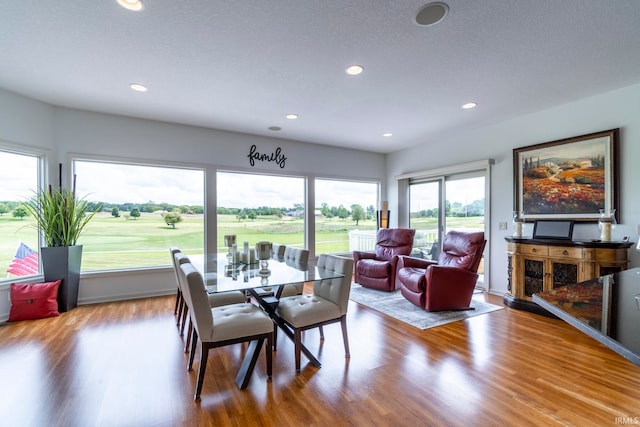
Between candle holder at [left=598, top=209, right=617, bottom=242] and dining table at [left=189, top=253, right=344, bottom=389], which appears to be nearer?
dining table at [left=189, top=253, right=344, bottom=389]

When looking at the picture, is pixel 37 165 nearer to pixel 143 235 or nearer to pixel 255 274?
pixel 143 235

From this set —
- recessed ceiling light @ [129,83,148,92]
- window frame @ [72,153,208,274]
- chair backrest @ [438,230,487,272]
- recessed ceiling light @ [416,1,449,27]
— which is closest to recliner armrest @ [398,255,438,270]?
chair backrest @ [438,230,487,272]

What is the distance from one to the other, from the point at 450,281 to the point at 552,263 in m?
1.23

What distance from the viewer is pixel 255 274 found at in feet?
8.84

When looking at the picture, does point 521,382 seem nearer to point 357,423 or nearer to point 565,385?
point 565,385

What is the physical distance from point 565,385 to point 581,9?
2.65 meters

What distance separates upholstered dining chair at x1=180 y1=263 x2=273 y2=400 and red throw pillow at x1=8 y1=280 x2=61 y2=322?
248 centimetres

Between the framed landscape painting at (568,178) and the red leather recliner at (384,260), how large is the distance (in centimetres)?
173

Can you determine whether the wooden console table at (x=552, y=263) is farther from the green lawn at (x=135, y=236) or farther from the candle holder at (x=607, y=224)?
the green lawn at (x=135, y=236)

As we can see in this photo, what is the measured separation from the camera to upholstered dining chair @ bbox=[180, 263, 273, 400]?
6.50 ft

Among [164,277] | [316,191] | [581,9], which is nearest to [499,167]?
[581,9]

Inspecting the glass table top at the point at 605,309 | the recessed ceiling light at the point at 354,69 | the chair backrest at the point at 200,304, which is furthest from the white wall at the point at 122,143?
the glass table top at the point at 605,309

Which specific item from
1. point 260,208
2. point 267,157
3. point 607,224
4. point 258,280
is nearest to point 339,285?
point 258,280

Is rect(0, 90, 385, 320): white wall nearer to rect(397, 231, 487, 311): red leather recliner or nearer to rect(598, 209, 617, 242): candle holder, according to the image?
rect(397, 231, 487, 311): red leather recliner
